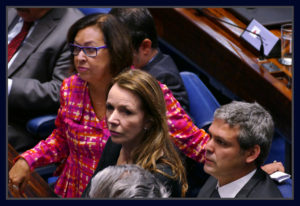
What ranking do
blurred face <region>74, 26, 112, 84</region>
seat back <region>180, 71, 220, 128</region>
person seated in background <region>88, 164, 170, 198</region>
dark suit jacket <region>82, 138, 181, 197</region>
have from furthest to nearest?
1. seat back <region>180, 71, 220, 128</region>
2. blurred face <region>74, 26, 112, 84</region>
3. dark suit jacket <region>82, 138, 181, 197</region>
4. person seated in background <region>88, 164, 170, 198</region>

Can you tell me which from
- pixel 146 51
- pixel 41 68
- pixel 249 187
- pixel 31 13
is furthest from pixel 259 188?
pixel 31 13

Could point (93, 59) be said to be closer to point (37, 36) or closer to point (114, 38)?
point (114, 38)

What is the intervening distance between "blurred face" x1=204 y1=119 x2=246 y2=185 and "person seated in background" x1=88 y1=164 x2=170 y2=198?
5.2 inches

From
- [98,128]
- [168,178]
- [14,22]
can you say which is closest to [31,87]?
[14,22]

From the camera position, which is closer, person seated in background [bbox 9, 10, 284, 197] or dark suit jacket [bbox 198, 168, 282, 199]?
dark suit jacket [bbox 198, 168, 282, 199]

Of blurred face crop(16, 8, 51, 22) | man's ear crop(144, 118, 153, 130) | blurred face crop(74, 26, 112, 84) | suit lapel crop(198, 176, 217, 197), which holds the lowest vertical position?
suit lapel crop(198, 176, 217, 197)

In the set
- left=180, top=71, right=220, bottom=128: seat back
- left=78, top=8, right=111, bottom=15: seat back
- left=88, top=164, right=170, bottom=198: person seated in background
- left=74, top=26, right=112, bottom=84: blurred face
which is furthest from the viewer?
left=78, top=8, right=111, bottom=15: seat back

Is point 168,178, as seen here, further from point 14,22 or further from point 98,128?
point 14,22

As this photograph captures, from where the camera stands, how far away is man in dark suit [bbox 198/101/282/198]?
2.91 ft

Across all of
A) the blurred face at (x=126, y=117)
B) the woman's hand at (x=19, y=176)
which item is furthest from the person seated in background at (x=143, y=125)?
the woman's hand at (x=19, y=176)

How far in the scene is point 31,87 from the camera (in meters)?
1.48

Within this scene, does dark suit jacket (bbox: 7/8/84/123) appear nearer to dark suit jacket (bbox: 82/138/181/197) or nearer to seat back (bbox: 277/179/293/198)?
dark suit jacket (bbox: 82/138/181/197)

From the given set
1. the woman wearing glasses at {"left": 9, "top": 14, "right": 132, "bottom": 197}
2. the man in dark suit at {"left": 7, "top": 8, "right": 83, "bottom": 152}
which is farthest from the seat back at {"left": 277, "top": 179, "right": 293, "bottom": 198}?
the man in dark suit at {"left": 7, "top": 8, "right": 83, "bottom": 152}

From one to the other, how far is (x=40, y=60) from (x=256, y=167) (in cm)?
77
